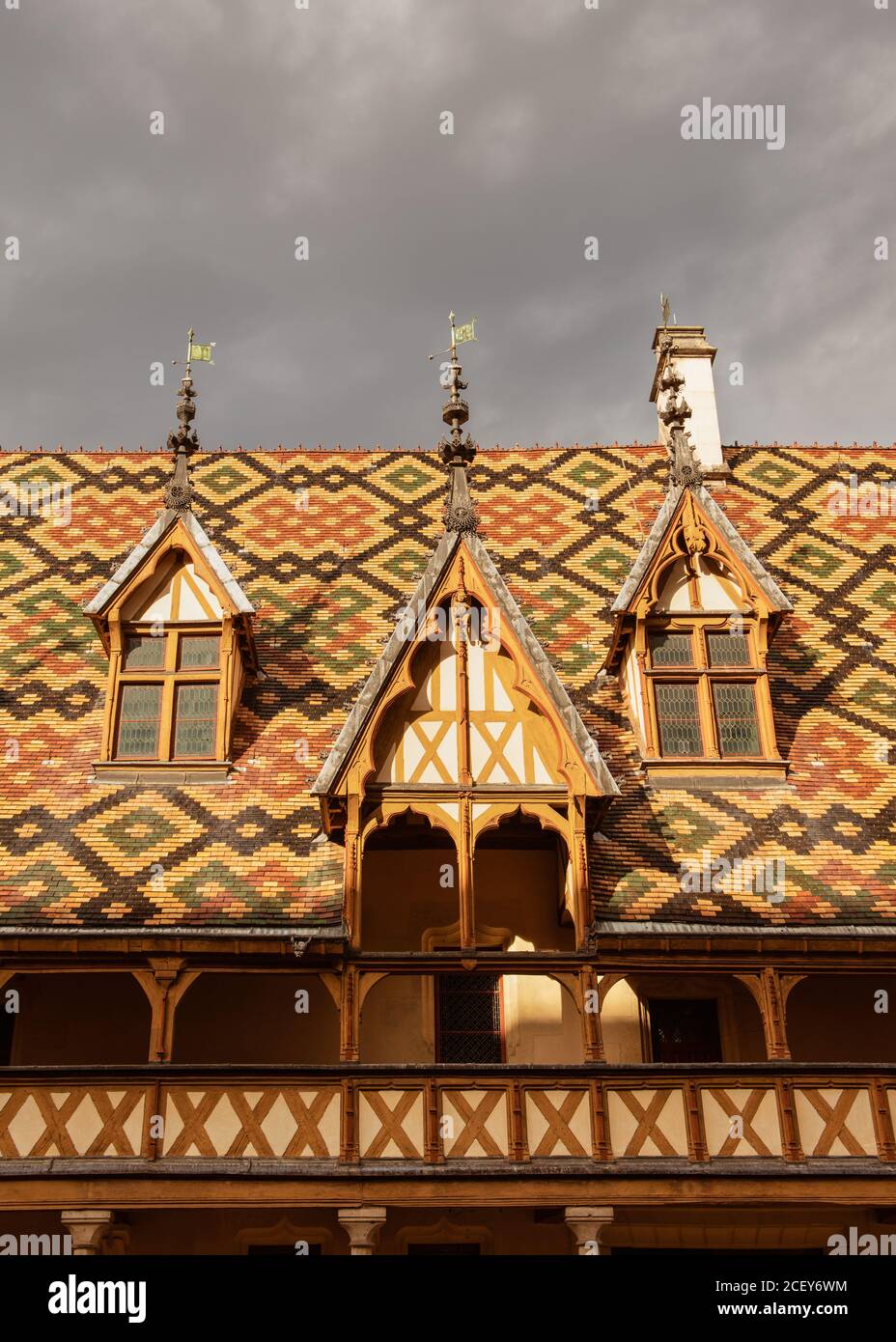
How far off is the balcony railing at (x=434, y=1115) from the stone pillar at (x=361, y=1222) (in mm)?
403

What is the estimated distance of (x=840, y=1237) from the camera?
1222 centimetres

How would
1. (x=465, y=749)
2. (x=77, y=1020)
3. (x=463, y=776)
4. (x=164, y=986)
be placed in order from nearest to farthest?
(x=164, y=986), (x=463, y=776), (x=465, y=749), (x=77, y=1020)

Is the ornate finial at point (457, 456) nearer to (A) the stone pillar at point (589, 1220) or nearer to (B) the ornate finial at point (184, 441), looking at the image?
(B) the ornate finial at point (184, 441)

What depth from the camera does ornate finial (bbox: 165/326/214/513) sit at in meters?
15.5

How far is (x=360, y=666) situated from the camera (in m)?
15.8

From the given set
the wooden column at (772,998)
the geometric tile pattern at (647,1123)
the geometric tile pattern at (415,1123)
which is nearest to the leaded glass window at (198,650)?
the geometric tile pattern at (415,1123)

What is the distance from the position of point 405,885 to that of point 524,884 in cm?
124

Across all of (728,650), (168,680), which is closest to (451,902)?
(168,680)

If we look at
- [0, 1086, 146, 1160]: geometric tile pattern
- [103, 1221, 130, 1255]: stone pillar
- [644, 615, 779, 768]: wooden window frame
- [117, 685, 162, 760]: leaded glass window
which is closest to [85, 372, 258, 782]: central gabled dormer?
[117, 685, 162, 760]: leaded glass window

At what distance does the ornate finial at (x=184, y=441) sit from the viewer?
15539 millimetres

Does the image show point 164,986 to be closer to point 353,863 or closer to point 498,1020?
point 353,863

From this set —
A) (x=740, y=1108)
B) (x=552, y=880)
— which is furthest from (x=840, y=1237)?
(x=552, y=880)

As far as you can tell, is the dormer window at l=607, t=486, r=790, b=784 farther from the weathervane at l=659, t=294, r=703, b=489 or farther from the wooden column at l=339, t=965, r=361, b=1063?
the wooden column at l=339, t=965, r=361, b=1063
